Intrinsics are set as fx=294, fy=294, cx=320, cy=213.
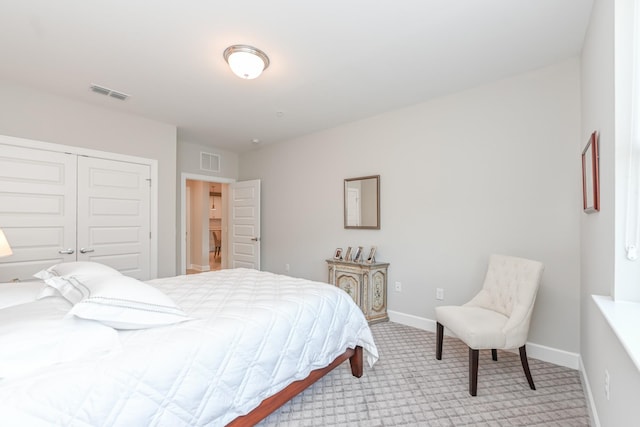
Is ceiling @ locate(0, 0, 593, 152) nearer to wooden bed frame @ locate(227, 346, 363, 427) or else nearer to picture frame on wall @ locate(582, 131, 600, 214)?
picture frame on wall @ locate(582, 131, 600, 214)

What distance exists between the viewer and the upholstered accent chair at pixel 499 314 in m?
2.03

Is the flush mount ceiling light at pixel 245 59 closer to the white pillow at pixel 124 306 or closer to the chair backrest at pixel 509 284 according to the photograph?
the white pillow at pixel 124 306

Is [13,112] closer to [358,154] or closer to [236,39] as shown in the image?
[236,39]

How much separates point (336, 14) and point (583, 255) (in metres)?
2.53

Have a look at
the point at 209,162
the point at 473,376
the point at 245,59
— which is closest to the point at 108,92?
the point at 245,59

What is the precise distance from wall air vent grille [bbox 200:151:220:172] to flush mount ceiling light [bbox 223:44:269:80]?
2.99 metres

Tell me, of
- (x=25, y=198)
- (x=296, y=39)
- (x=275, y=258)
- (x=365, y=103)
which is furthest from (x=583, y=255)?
(x=25, y=198)

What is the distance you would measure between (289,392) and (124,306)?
3.36ft

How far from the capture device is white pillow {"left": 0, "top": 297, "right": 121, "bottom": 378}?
1011mm

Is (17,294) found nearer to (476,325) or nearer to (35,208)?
(35,208)

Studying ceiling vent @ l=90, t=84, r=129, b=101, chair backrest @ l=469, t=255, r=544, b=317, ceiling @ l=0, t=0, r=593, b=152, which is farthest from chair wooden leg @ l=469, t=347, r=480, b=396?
ceiling vent @ l=90, t=84, r=129, b=101

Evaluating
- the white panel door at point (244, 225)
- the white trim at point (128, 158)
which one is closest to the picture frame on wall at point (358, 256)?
the white panel door at point (244, 225)

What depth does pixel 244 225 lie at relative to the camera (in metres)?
5.38

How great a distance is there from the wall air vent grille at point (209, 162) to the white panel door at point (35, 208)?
1980 millimetres
